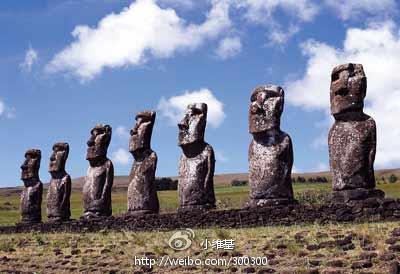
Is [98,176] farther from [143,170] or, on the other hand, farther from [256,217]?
[256,217]

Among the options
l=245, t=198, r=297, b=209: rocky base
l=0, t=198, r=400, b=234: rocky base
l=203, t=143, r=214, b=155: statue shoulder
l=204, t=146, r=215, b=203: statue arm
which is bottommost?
l=0, t=198, r=400, b=234: rocky base

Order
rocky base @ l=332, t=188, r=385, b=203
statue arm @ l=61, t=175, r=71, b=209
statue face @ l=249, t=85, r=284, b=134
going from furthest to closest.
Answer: statue arm @ l=61, t=175, r=71, b=209, statue face @ l=249, t=85, r=284, b=134, rocky base @ l=332, t=188, r=385, b=203

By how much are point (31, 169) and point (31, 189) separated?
839mm

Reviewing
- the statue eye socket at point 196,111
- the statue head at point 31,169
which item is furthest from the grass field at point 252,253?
the statue head at point 31,169

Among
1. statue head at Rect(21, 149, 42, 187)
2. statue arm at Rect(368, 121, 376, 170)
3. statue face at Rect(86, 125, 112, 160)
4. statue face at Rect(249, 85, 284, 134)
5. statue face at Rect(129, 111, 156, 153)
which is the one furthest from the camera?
statue head at Rect(21, 149, 42, 187)

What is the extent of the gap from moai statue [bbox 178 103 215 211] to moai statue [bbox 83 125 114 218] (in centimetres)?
417

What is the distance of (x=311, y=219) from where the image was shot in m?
16.3

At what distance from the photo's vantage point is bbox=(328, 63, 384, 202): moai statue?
16625 mm

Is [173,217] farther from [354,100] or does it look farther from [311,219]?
[354,100]

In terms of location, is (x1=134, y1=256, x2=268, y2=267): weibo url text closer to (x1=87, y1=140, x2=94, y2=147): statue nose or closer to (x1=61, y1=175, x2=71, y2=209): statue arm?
(x1=87, y1=140, x2=94, y2=147): statue nose

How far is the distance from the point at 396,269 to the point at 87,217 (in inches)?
611

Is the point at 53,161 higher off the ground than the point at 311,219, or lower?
higher

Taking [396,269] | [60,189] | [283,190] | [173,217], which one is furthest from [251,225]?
[60,189]

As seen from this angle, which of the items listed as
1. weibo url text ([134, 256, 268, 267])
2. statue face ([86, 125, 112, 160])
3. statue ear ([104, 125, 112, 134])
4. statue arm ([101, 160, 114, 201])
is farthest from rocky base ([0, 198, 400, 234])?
weibo url text ([134, 256, 268, 267])
